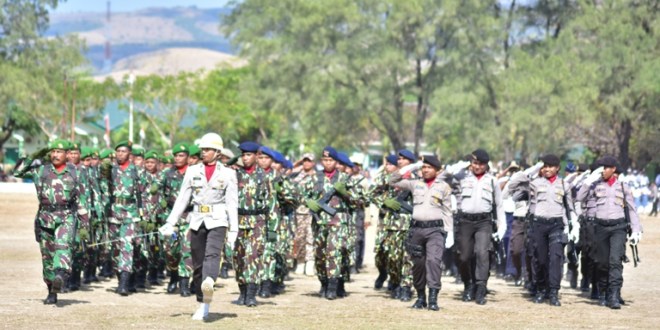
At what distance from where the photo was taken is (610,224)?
17812 millimetres

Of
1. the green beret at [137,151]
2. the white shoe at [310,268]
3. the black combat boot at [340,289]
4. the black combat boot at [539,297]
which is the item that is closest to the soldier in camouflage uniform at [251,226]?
the black combat boot at [340,289]

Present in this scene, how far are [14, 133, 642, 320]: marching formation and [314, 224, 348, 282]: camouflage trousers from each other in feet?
0.04

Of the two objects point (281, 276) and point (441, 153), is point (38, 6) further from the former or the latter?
point (281, 276)

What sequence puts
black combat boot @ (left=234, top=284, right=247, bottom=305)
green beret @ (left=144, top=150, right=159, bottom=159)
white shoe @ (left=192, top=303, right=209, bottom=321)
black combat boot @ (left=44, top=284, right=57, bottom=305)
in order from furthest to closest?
green beret @ (left=144, top=150, right=159, bottom=159), black combat boot @ (left=234, top=284, right=247, bottom=305), black combat boot @ (left=44, top=284, right=57, bottom=305), white shoe @ (left=192, top=303, right=209, bottom=321)

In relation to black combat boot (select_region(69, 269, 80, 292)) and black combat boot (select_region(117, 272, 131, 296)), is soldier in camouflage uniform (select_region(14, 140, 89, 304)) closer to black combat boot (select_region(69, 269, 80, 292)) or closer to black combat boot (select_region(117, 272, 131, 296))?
black combat boot (select_region(117, 272, 131, 296))

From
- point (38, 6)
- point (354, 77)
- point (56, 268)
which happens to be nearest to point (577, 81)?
point (354, 77)

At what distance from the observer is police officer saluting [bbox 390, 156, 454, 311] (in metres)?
16.5

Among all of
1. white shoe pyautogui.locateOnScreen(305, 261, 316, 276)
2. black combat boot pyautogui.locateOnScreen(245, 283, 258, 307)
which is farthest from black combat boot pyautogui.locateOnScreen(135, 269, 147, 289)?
white shoe pyautogui.locateOnScreen(305, 261, 316, 276)

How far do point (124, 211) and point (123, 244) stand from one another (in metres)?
0.58

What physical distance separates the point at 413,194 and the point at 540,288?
269cm

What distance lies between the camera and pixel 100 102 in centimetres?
9131

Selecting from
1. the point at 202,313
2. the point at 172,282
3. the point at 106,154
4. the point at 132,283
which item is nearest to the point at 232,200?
the point at 202,313

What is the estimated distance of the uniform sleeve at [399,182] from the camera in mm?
16953

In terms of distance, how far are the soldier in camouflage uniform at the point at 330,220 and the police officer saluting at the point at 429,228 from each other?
126 cm
